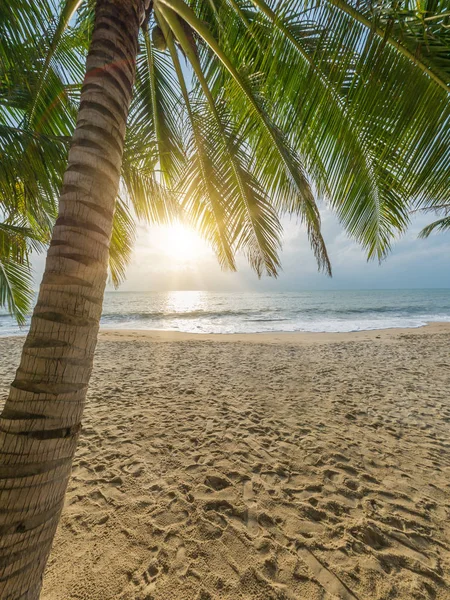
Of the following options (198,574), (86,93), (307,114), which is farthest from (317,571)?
(307,114)

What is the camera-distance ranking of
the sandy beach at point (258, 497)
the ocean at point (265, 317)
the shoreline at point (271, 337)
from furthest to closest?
the ocean at point (265, 317), the shoreline at point (271, 337), the sandy beach at point (258, 497)

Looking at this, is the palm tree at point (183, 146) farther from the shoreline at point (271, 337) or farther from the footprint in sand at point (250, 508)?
the shoreline at point (271, 337)

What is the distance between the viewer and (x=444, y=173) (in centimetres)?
189

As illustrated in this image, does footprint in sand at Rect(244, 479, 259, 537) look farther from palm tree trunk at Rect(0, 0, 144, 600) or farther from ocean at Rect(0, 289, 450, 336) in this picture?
ocean at Rect(0, 289, 450, 336)

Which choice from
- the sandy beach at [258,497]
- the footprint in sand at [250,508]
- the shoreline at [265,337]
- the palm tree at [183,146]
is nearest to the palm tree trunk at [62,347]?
the palm tree at [183,146]

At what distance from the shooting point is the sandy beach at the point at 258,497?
1.74 metres

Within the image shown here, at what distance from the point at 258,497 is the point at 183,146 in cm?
448

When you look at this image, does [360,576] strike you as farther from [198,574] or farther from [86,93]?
[86,93]

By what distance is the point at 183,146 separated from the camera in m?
4.17

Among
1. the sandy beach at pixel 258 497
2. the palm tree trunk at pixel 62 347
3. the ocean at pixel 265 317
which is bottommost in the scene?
the sandy beach at pixel 258 497

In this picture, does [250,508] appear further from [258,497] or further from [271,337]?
[271,337]

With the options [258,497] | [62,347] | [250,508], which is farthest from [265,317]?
[62,347]

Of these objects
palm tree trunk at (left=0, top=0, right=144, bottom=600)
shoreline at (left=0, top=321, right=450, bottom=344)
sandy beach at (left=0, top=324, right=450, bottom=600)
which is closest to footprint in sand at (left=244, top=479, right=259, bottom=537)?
sandy beach at (left=0, top=324, right=450, bottom=600)

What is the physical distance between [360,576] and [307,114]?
3415 mm
